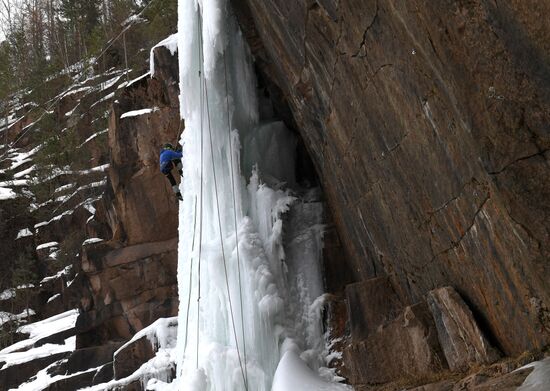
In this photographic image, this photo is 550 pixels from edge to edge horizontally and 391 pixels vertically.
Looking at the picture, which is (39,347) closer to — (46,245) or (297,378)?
(46,245)

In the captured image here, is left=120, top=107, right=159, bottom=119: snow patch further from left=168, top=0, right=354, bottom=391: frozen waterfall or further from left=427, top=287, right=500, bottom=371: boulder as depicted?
left=427, top=287, right=500, bottom=371: boulder

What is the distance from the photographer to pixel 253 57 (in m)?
9.33

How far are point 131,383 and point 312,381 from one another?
584cm

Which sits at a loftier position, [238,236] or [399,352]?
[238,236]

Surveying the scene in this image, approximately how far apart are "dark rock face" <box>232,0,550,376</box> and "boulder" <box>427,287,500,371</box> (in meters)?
0.07

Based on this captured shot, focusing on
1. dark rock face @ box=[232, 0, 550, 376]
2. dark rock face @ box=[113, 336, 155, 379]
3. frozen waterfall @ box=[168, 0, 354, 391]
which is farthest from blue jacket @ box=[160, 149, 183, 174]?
dark rock face @ box=[113, 336, 155, 379]

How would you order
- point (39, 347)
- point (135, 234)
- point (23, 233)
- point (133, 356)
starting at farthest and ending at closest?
1. point (23, 233)
2. point (39, 347)
3. point (135, 234)
4. point (133, 356)

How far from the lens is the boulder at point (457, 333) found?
465 cm

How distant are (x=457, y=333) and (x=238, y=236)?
3984mm

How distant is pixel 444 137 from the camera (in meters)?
4.25

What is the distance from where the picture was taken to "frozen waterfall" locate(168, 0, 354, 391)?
764cm

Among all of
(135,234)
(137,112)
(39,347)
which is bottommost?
(39,347)

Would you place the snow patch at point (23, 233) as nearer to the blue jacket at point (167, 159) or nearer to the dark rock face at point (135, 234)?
the dark rock face at point (135, 234)

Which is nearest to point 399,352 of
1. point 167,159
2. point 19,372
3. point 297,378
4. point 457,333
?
point 457,333
